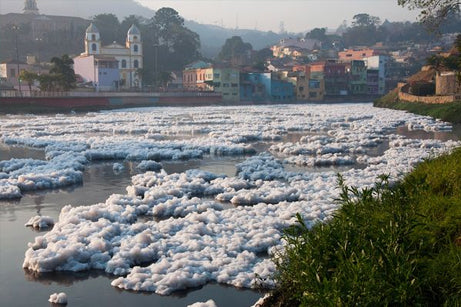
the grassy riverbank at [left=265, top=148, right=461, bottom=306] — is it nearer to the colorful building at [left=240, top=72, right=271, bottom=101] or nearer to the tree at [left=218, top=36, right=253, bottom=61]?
the colorful building at [left=240, top=72, right=271, bottom=101]

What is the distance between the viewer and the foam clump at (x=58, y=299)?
744 centimetres

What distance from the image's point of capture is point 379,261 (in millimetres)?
5047

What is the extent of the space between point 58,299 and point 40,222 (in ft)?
13.8

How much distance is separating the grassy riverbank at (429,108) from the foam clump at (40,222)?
119ft

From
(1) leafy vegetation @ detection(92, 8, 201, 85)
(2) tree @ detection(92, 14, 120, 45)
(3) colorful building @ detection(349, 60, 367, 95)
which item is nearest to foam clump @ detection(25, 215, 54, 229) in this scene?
(1) leafy vegetation @ detection(92, 8, 201, 85)

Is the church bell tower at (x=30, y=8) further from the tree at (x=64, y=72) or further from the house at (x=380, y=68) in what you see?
the house at (x=380, y=68)

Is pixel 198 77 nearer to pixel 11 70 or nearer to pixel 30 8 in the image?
pixel 11 70

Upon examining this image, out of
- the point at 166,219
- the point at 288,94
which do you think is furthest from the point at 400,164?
the point at 288,94

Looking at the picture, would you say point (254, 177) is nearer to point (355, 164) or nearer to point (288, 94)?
point (355, 164)

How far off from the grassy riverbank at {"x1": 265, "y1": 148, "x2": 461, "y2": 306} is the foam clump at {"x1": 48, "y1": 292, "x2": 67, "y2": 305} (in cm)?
310

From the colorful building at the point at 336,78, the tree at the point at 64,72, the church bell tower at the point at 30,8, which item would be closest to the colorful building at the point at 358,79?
the colorful building at the point at 336,78

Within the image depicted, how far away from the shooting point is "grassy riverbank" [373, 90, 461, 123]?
42062 millimetres

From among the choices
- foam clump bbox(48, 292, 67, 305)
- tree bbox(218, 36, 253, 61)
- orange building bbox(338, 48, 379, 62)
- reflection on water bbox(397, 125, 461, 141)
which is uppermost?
tree bbox(218, 36, 253, 61)

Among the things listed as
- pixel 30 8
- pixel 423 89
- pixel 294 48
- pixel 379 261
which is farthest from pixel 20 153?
pixel 30 8
